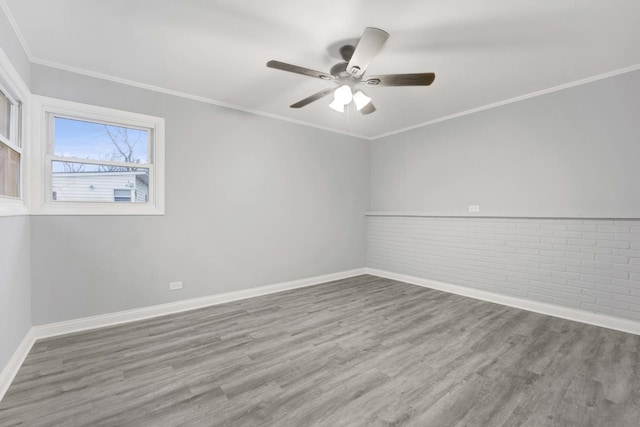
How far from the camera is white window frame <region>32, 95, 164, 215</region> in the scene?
2.76 meters

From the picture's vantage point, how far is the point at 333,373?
7.20 ft

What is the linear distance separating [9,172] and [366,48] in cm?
307

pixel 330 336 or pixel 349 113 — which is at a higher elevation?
pixel 349 113

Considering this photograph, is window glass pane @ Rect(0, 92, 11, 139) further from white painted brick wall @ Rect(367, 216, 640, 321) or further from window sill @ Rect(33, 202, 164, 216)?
white painted brick wall @ Rect(367, 216, 640, 321)

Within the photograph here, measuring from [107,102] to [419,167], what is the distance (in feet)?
14.6

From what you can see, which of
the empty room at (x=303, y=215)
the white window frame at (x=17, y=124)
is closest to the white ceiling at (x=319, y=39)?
the empty room at (x=303, y=215)

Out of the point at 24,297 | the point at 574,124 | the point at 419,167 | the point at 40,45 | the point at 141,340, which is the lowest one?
the point at 141,340

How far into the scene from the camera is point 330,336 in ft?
9.32

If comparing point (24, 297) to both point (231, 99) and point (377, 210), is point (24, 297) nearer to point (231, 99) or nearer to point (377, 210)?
point (231, 99)

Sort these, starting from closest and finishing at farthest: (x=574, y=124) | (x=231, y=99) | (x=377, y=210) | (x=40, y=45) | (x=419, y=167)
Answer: (x=40, y=45) → (x=574, y=124) → (x=231, y=99) → (x=419, y=167) → (x=377, y=210)

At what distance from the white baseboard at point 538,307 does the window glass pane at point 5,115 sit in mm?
5232

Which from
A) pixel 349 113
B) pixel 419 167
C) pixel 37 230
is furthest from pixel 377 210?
pixel 37 230

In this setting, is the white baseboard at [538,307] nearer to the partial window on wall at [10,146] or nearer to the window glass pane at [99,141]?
the window glass pane at [99,141]

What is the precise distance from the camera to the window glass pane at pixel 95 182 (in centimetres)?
294
